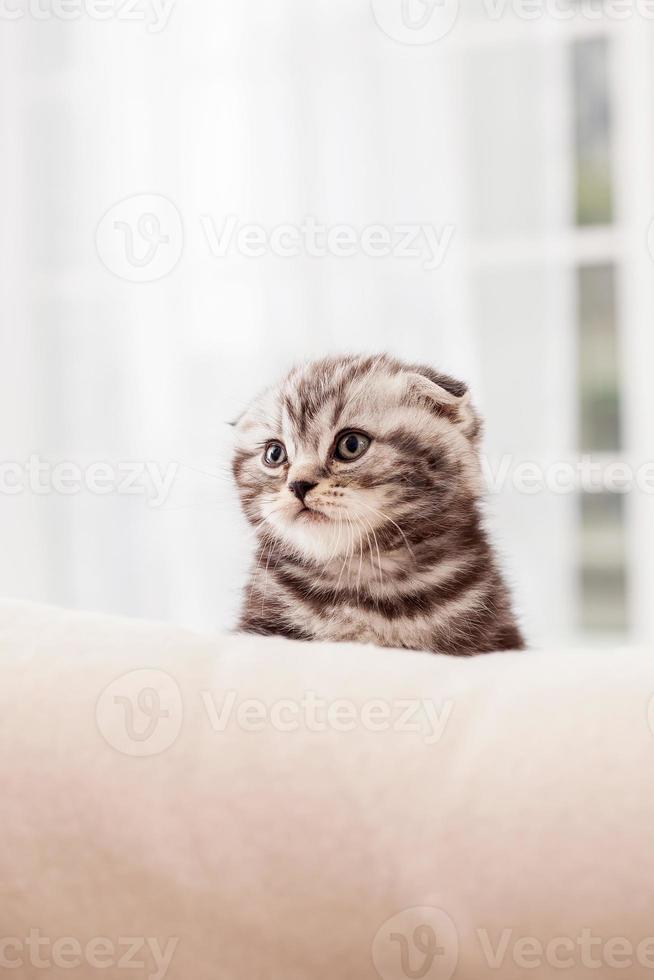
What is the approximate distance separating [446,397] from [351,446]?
111mm

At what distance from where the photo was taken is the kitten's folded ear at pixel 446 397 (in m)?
0.97

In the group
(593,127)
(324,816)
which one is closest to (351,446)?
(324,816)

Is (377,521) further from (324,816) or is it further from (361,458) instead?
(324,816)

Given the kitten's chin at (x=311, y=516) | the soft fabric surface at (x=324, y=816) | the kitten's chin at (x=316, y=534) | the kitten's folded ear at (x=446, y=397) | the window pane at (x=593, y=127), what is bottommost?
the soft fabric surface at (x=324, y=816)

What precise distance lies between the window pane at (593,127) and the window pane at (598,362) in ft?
0.54

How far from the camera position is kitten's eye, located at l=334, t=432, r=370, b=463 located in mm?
956

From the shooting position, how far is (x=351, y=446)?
3.16 feet

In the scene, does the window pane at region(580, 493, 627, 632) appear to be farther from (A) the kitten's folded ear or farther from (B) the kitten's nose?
(B) the kitten's nose

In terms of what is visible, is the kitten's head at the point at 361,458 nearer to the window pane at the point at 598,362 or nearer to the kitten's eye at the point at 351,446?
the kitten's eye at the point at 351,446

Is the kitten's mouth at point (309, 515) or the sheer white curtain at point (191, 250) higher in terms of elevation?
the sheer white curtain at point (191, 250)

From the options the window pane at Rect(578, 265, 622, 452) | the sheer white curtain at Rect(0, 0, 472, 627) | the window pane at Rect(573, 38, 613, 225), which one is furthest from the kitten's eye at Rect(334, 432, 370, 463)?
the window pane at Rect(573, 38, 613, 225)

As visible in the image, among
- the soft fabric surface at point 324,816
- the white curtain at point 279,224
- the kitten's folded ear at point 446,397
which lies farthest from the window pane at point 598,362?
the soft fabric surface at point 324,816

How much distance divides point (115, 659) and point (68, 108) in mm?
2124

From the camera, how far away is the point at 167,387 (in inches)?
93.0
